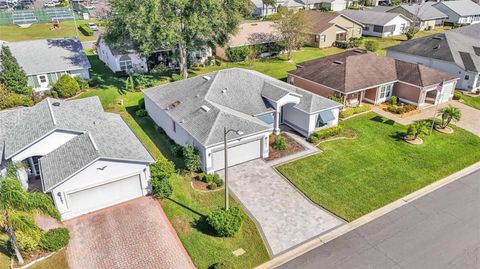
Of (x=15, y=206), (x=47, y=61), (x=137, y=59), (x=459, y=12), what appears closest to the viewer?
(x=15, y=206)

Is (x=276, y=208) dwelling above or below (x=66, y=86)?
below

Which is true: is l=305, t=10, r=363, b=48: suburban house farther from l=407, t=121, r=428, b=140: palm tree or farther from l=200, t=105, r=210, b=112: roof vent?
l=200, t=105, r=210, b=112: roof vent

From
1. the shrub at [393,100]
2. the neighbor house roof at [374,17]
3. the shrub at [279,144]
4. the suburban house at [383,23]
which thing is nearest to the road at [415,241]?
the shrub at [279,144]

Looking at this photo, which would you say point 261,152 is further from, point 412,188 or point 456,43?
point 456,43

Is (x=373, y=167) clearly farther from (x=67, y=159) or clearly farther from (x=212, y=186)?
(x=67, y=159)

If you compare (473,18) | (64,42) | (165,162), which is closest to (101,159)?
(165,162)

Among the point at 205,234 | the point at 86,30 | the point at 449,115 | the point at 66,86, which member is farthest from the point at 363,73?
the point at 86,30

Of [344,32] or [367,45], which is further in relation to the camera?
[344,32]
